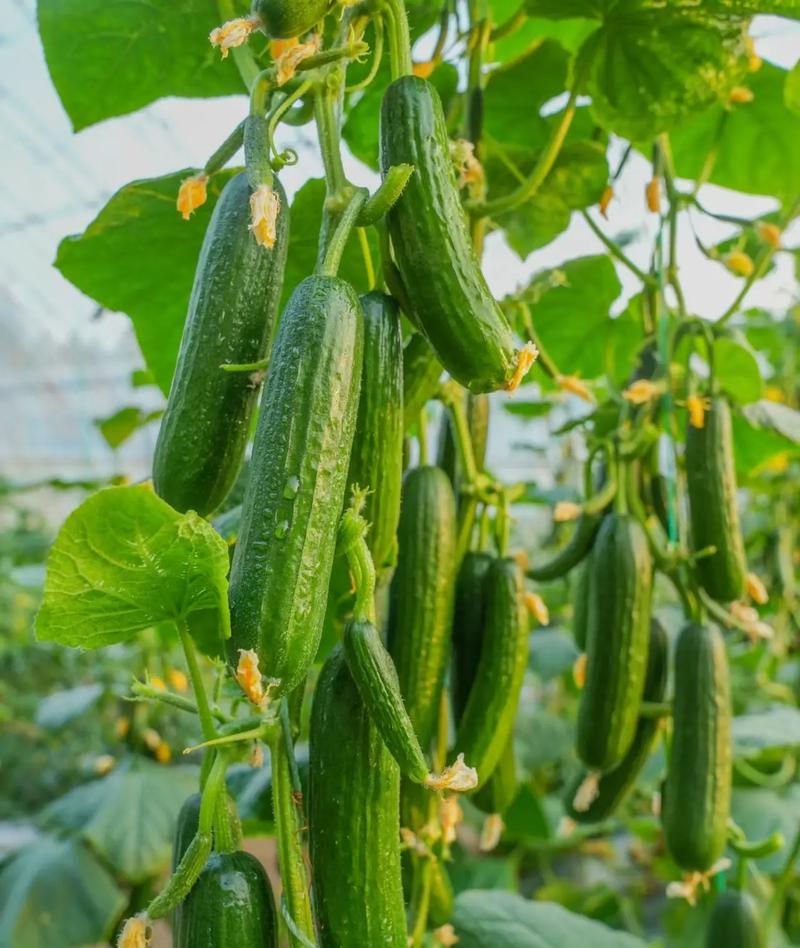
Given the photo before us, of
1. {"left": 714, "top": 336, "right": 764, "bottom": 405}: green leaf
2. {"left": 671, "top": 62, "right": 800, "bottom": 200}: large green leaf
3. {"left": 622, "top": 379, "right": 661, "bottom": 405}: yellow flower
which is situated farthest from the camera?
{"left": 714, "top": 336, "right": 764, "bottom": 405}: green leaf

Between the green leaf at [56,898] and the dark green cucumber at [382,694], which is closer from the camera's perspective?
the dark green cucumber at [382,694]

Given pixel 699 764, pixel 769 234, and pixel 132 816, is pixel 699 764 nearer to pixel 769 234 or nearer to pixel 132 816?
pixel 769 234

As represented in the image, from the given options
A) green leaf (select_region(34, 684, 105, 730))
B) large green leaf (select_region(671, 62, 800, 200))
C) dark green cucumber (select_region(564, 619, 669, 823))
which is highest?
large green leaf (select_region(671, 62, 800, 200))

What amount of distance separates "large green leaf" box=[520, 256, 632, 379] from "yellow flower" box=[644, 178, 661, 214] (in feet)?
0.79

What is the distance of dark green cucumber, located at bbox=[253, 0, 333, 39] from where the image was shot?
2.07 ft

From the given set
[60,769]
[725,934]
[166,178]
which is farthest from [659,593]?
[166,178]

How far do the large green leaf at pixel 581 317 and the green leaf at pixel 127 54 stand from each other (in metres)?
0.63

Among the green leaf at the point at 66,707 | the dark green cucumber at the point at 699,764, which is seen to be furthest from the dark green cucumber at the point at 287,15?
the green leaf at the point at 66,707

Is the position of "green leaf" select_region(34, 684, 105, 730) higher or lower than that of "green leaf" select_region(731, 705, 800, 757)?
lower

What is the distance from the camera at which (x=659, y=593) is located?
10.7ft

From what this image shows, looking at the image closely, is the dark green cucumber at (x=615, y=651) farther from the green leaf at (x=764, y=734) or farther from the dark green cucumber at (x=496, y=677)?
the green leaf at (x=764, y=734)

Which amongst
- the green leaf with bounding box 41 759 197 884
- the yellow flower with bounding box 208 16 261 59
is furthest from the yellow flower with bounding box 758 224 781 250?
the green leaf with bounding box 41 759 197 884

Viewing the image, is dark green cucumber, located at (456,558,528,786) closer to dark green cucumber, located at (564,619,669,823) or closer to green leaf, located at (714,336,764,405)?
dark green cucumber, located at (564,619,669,823)

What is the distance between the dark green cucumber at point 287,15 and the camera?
0.63 m
